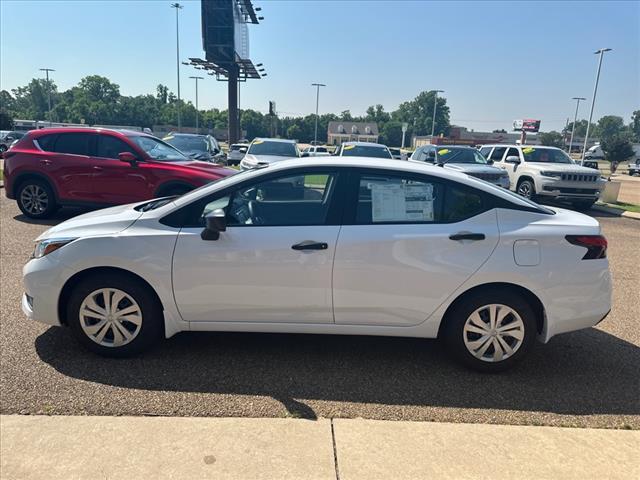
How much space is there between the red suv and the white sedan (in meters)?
4.76

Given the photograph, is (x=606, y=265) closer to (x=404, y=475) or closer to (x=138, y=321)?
(x=404, y=475)

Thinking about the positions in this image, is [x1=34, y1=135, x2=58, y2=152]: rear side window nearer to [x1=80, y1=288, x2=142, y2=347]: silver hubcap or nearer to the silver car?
[x1=80, y1=288, x2=142, y2=347]: silver hubcap

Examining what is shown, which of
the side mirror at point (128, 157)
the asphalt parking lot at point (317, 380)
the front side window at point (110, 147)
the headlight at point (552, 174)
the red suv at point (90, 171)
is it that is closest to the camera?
the asphalt parking lot at point (317, 380)

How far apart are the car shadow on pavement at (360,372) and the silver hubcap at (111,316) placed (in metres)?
0.20

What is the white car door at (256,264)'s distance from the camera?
3.29 meters

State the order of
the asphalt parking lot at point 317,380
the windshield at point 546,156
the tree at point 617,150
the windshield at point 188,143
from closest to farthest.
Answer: the asphalt parking lot at point 317,380, the windshield at point 188,143, the windshield at point 546,156, the tree at point 617,150

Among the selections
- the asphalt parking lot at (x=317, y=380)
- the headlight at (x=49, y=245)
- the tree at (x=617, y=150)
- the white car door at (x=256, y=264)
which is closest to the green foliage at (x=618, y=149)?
the tree at (x=617, y=150)

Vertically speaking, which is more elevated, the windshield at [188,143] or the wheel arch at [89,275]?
the windshield at [188,143]

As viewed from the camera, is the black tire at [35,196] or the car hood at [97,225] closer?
the car hood at [97,225]

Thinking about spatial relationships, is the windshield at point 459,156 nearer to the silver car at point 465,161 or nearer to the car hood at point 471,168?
the silver car at point 465,161

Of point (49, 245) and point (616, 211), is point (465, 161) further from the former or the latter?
point (49, 245)

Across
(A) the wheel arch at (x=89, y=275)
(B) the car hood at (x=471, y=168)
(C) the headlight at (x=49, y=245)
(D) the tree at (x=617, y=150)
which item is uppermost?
(D) the tree at (x=617, y=150)

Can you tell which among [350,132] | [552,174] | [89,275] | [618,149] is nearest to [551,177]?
[552,174]

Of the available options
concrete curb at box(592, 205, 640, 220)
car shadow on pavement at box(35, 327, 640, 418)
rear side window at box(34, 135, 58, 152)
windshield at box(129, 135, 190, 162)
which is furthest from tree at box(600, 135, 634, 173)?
rear side window at box(34, 135, 58, 152)
